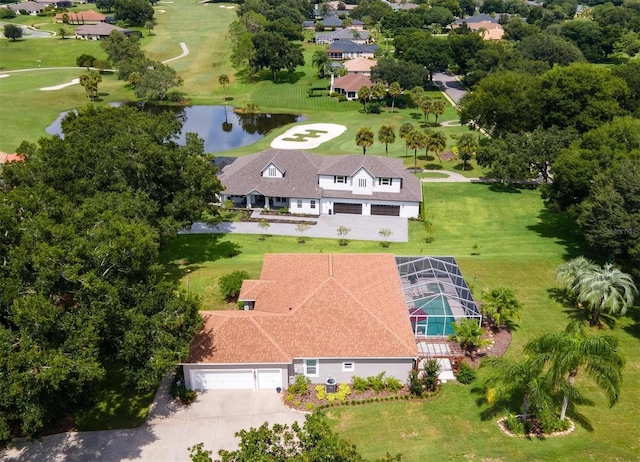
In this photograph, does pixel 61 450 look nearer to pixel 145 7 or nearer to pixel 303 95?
pixel 303 95

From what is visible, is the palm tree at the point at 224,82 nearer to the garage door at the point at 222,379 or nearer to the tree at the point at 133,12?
the tree at the point at 133,12

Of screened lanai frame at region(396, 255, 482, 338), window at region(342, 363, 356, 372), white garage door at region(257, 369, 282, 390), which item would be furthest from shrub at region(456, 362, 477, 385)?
white garage door at region(257, 369, 282, 390)

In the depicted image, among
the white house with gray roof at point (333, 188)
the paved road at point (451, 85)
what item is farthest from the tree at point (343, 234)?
the paved road at point (451, 85)

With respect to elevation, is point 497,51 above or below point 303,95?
above

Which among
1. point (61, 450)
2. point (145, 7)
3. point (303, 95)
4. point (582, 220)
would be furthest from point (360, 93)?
point (145, 7)

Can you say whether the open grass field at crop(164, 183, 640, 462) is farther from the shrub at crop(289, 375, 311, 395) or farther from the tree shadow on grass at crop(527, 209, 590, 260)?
the shrub at crop(289, 375, 311, 395)

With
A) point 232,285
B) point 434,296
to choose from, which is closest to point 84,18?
point 232,285

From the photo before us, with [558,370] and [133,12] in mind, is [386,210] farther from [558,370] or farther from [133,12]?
[133,12]
